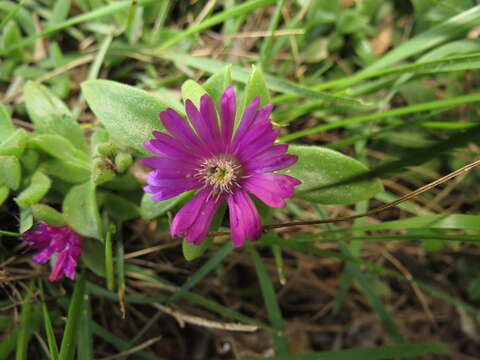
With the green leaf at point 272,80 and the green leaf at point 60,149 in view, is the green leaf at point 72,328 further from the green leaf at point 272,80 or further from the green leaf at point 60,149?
the green leaf at point 272,80

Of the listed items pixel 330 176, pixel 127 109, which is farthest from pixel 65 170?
pixel 330 176

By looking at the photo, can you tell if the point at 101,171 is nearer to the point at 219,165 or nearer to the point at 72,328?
the point at 219,165

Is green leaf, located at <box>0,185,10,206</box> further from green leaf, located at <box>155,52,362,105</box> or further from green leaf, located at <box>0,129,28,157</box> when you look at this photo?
green leaf, located at <box>155,52,362,105</box>

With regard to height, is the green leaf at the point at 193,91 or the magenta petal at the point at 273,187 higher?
the green leaf at the point at 193,91

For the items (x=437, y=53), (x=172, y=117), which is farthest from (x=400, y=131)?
(x=172, y=117)

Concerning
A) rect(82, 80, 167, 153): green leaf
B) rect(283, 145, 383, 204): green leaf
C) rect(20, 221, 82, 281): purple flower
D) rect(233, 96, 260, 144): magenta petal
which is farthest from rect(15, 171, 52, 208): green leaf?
rect(283, 145, 383, 204): green leaf

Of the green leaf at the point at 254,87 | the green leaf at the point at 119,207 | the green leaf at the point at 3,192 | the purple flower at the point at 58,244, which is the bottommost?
the purple flower at the point at 58,244

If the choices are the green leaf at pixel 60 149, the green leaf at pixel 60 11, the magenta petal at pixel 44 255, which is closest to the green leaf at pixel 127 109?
the green leaf at pixel 60 149
